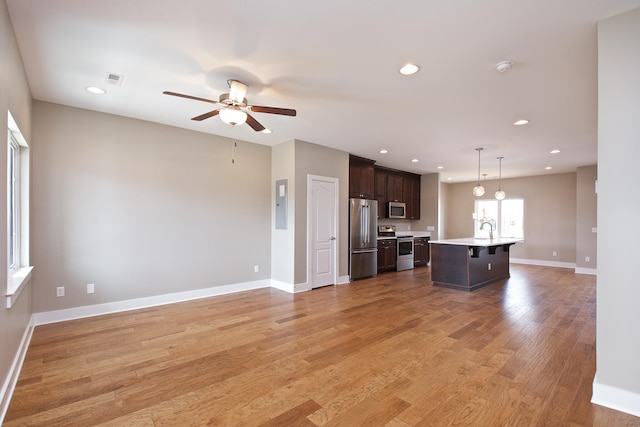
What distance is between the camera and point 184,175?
4.70 m

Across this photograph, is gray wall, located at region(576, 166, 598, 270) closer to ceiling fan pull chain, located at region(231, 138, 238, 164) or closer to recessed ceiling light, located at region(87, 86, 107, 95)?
ceiling fan pull chain, located at region(231, 138, 238, 164)

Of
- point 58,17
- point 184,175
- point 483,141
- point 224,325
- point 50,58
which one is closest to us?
point 58,17

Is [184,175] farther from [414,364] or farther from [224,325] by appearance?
[414,364]

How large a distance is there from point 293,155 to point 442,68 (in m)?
2.98

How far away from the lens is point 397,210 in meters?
8.29

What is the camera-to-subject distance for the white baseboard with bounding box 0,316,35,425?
6.56 feet

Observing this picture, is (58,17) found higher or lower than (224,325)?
higher

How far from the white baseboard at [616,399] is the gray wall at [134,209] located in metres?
4.61

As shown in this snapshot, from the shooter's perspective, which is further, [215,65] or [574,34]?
[215,65]

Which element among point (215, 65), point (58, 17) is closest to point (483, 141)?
point (215, 65)

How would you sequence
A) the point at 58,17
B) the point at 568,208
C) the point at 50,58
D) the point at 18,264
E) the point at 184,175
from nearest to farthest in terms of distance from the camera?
the point at 58,17 → the point at 50,58 → the point at 18,264 → the point at 184,175 → the point at 568,208

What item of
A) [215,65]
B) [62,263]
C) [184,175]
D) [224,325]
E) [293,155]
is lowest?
[224,325]

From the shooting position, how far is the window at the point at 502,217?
30.2 ft

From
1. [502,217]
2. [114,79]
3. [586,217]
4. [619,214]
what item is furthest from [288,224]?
[502,217]
